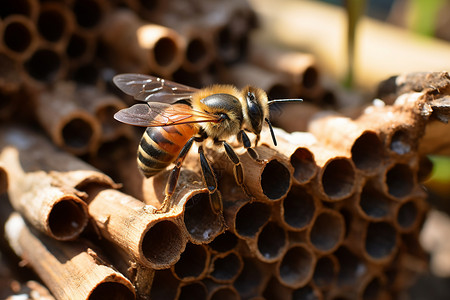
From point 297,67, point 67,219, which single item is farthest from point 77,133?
point 297,67

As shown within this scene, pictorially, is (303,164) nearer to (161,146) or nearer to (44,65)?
(161,146)

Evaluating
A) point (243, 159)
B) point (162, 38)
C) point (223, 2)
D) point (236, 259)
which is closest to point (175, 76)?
point (162, 38)

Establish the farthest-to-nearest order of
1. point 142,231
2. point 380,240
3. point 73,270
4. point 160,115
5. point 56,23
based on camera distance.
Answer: point 56,23
point 380,240
point 160,115
point 73,270
point 142,231

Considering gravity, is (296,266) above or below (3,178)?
below

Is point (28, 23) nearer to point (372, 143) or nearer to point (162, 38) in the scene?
point (162, 38)

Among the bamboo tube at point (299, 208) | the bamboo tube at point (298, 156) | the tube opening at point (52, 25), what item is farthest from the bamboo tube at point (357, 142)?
the tube opening at point (52, 25)

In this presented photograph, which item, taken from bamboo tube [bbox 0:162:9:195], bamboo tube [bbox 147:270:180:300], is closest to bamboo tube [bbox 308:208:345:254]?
bamboo tube [bbox 147:270:180:300]
